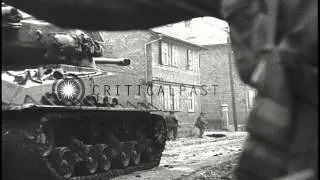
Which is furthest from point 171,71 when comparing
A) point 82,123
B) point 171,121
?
point 82,123

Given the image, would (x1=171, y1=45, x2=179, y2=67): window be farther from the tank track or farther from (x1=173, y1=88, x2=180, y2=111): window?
the tank track

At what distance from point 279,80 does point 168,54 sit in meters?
33.0

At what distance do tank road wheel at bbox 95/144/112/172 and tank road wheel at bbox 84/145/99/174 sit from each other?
0.40ft

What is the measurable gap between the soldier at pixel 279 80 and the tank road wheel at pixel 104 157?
36.4 feet

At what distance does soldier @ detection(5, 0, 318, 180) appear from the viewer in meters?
0.72

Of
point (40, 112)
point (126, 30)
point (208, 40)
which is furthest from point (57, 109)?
point (208, 40)

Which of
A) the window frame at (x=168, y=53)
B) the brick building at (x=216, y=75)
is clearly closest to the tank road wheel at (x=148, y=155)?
the window frame at (x=168, y=53)

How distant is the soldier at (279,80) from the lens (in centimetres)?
72

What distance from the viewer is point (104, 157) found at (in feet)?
39.4

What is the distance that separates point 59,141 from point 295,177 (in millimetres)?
10448

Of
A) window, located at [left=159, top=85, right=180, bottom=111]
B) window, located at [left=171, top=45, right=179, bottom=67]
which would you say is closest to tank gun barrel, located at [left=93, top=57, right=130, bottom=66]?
window, located at [left=159, top=85, right=180, bottom=111]

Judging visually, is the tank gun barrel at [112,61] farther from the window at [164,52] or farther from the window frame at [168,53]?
the window at [164,52]

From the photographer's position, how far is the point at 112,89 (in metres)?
12.4

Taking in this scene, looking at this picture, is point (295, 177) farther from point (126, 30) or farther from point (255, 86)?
point (126, 30)
